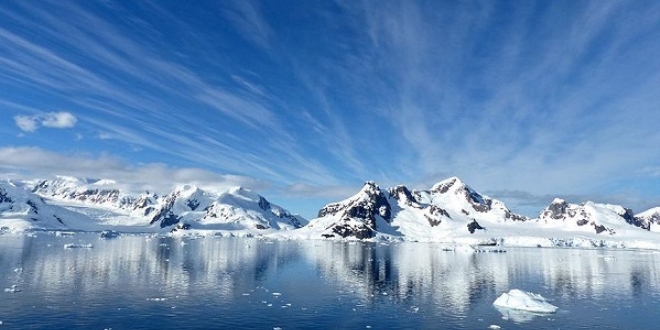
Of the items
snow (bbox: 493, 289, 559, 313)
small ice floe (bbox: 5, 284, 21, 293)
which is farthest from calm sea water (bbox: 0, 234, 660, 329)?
snow (bbox: 493, 289, 559, 313)

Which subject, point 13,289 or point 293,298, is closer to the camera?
point 13,289

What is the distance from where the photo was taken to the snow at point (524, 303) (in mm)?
67438

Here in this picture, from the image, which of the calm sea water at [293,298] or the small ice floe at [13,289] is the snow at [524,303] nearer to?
the calm sea water at [293,298]

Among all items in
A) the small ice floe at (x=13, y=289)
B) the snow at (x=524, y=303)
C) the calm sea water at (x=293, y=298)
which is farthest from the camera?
the small ice floe at (x=13, y=289)

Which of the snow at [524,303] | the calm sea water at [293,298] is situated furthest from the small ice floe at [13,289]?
the snow at [524,303]

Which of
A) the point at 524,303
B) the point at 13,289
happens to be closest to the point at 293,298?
the point at 524,303

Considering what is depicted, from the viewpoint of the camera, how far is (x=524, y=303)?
2697 inches

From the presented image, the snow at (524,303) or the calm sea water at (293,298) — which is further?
the snow at (524,303)

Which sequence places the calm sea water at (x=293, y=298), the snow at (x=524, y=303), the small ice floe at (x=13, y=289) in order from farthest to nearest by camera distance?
the small ice floe at (x=13, y=289)
the snow at (x=524, y=303)
the calm sea water at (x=293, y=298)

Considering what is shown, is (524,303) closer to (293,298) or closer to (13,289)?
(293,298)

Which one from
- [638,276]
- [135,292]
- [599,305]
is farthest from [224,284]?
[638,276]

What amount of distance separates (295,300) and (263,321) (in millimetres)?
16586

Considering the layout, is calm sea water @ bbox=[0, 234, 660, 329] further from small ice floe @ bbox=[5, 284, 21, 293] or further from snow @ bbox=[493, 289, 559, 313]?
snow @ bbox=[493, 289, 559, 313]

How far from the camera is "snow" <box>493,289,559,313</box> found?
6744cm
